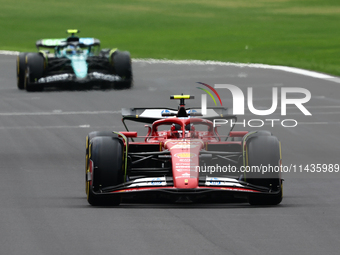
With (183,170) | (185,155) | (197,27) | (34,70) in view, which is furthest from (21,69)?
(197,27)

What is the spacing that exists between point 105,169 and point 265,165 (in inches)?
72.1

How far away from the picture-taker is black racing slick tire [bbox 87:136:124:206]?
34.7 feet

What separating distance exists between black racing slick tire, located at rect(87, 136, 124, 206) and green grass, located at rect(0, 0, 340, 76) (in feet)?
71.6

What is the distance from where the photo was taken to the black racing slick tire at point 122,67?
27703 mm

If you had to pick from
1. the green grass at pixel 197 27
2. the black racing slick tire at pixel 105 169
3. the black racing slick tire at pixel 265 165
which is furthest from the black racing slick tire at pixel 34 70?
the black racing slick tire at pixel 265 165

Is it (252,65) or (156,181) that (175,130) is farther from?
(252,65)

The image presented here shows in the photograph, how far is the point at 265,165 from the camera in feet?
34.7

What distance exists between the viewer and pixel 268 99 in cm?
2552

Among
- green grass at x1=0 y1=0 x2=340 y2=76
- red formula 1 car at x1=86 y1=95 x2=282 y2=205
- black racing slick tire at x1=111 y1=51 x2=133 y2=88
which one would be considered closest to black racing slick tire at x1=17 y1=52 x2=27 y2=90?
black racing slick tire at x1=111 y1=51 x2=133 y2=88

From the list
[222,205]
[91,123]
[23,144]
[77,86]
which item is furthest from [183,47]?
[222,205]

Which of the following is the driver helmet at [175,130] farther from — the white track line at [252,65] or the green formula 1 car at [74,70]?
the white track line at [252,65]

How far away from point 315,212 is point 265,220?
2.64ft

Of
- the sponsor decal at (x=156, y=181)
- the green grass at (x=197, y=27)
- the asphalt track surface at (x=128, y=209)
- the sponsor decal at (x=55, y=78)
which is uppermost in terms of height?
the green grass at (x=197, y=27)

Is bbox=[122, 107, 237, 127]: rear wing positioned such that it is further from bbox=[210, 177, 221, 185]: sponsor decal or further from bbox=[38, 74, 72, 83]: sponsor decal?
bbox=[38, 74, 72, 83]: sponsor decal
